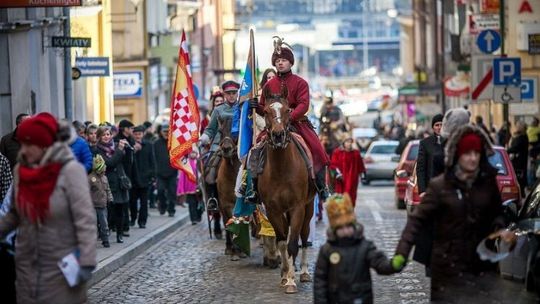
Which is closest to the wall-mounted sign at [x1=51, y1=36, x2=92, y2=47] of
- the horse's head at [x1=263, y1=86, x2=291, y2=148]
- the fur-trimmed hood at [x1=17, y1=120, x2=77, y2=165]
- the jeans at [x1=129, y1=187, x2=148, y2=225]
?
the jeans at [x1=129, y1=187, x2=148, y2=225]

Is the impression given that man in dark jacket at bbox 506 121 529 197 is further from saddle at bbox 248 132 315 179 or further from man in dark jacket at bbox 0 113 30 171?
saddle at bbox 248 132 315 179

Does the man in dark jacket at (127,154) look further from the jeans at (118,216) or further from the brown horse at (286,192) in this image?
the brown horse at (286,192)

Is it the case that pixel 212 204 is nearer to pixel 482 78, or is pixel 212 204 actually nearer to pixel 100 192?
pixel 100 192

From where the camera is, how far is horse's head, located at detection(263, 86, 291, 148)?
16859mm

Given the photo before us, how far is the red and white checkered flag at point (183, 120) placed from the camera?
82.4 ft

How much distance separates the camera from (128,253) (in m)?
22.7

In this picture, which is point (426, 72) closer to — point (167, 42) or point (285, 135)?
point (167, 42)

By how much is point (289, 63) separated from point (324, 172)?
132 cm

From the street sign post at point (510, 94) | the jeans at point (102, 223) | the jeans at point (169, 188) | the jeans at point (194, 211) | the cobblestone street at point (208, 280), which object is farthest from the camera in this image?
the street sign post at point (510, 94)

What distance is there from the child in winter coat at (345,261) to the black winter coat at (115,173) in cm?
1345

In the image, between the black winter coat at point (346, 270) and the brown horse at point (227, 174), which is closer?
the black winter coat at point (346, 270)

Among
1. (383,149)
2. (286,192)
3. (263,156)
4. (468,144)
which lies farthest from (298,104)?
(383,149)

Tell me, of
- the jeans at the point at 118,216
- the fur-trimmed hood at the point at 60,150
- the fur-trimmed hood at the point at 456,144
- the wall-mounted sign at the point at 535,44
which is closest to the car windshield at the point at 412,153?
the wall-mounted sign at the point at 535,44

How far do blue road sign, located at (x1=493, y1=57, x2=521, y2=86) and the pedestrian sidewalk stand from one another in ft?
24.1
